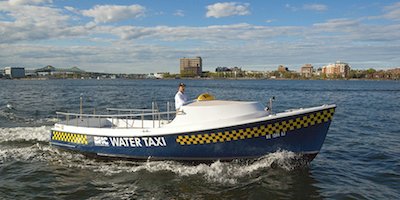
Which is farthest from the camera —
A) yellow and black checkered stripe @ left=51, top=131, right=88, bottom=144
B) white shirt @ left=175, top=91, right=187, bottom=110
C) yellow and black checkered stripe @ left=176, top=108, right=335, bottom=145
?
yellow and black checkered stripe @ left=51, top=131, right=88, bottom=144

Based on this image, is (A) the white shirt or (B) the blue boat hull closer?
(B) the blue boat hull

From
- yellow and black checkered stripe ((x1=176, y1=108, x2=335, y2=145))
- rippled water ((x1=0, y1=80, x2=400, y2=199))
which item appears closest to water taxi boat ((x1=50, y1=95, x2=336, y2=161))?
yellow and black checkered stripe ((x1=176, y1=108, x2=335, y2=145))

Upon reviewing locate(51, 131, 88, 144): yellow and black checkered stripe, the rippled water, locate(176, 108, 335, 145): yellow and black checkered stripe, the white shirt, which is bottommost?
the rippled water

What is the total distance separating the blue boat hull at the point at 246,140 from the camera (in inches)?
421

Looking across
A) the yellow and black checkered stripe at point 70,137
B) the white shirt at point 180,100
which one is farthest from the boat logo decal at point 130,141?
the white shirt at point 180,100

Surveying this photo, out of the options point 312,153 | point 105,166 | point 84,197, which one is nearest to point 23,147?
point 105,166

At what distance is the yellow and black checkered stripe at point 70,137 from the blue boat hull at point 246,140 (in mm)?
2157

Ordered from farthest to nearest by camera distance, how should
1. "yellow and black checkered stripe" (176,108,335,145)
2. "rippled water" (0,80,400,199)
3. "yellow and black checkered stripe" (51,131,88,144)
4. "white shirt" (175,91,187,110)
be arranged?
"yellow and black checkered stripe" (51,131,88,144) < "white shirt" (175,91,187,110) < "yellow and black checkered stripe" (176,108,335,145) < "rippled water" (0,80,400,199)

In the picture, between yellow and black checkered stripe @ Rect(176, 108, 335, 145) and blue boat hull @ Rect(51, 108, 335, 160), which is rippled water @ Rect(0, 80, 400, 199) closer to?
blue boat hull @ Rect(51, 108, 335, 160)

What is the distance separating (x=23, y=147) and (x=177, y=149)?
767 centimetres

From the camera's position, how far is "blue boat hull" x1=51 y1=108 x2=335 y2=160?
1069 cm

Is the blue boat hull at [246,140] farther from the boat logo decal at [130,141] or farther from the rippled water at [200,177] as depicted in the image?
the rippled water at [200,177]

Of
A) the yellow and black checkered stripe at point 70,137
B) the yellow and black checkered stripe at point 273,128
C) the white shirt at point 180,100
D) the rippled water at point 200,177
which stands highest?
the white shirt at point 180,100

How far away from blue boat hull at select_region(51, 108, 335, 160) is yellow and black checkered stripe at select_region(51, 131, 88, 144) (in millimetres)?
2157
